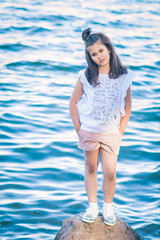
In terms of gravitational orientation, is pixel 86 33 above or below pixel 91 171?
above

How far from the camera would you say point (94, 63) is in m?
4.47

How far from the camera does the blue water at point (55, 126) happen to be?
641 cm

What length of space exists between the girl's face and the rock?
5.02 feet

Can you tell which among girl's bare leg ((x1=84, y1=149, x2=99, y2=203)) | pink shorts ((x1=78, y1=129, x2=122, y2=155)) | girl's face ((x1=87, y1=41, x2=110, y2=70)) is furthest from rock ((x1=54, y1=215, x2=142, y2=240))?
girl's face ((x1=87, y1=41, x2=110, y2=70))

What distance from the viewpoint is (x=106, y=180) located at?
4555mm

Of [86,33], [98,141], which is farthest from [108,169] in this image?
[86,33]

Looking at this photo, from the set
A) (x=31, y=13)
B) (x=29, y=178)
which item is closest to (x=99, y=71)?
(x=29, y=178)

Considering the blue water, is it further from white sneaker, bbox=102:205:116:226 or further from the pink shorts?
the pink shorts

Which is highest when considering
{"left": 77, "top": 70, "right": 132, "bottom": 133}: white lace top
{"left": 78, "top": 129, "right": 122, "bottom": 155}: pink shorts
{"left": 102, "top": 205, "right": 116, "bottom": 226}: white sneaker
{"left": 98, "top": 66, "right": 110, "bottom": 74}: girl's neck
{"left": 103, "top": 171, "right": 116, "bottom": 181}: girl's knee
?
{"left": 98, "top": 66, "right": 110, "bottom": 74}: girl's neck

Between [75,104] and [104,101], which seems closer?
[104,101]

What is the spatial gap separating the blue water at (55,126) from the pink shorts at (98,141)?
6.12 feet

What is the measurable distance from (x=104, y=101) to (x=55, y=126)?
464cm

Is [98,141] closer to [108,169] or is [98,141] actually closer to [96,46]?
[108,169]

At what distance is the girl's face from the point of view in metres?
4.38
